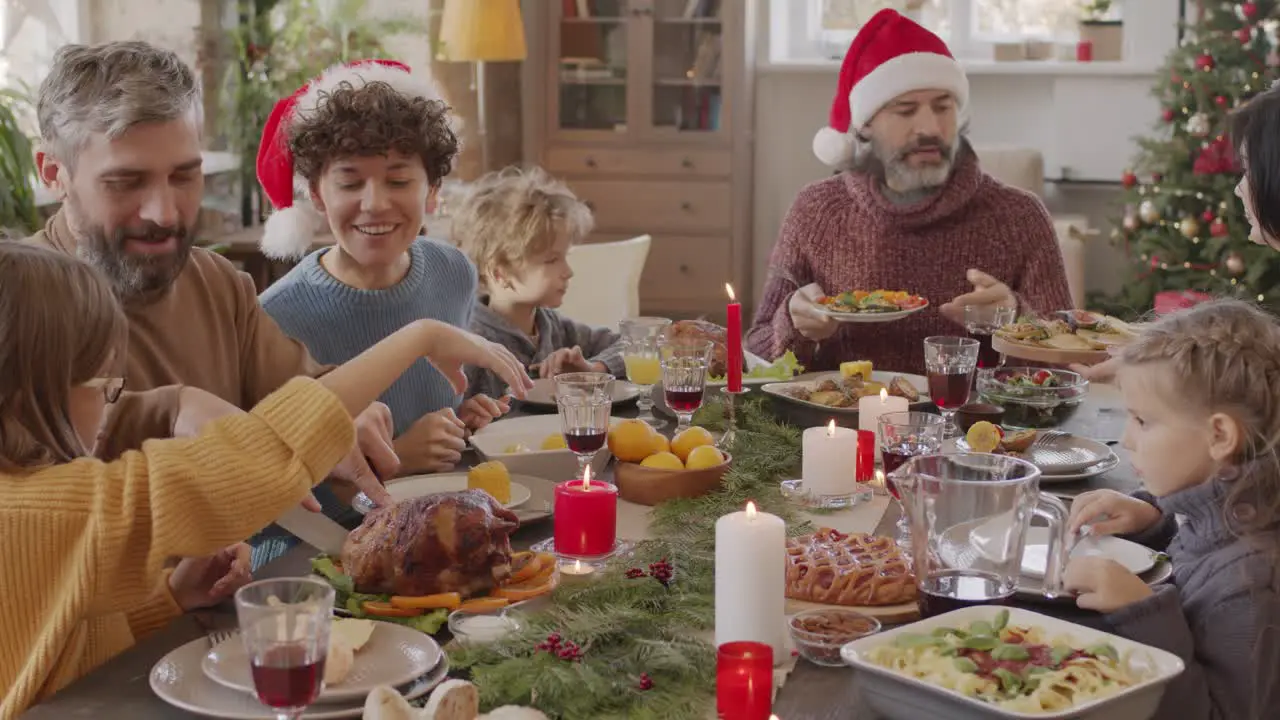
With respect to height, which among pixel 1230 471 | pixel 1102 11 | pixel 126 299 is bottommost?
pixel 1230 471

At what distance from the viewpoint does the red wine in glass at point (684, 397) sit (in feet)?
7.16

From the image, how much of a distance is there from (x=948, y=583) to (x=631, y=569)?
342 millimetres

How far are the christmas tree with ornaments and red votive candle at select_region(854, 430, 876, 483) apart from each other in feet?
12.5

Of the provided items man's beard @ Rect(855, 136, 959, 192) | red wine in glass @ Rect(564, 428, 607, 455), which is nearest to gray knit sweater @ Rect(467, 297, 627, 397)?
man's beard @ Rect(855, 136, 959, 192)

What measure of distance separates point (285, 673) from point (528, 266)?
2.17 m

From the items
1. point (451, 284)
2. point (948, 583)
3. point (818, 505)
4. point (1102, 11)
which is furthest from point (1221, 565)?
point (1102, 11)

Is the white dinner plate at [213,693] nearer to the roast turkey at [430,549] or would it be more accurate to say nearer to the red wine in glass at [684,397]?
the roast turkey at [430,549]

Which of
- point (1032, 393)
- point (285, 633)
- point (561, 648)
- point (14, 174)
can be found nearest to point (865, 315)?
point (1032, 393)

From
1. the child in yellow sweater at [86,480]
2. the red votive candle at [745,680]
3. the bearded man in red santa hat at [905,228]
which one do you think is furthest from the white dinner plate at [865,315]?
the red votive candle at [745,680]

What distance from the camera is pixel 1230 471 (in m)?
1.61

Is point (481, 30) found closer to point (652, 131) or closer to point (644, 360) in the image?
point (652, 131)

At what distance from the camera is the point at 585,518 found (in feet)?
5.58

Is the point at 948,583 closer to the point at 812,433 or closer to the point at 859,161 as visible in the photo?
the point at 812,433

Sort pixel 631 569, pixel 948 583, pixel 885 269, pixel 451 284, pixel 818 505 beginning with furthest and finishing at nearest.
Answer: pixel 885 269, pixel 451 284, pixel 818 505, pixel 631 569, pixel 948 583
